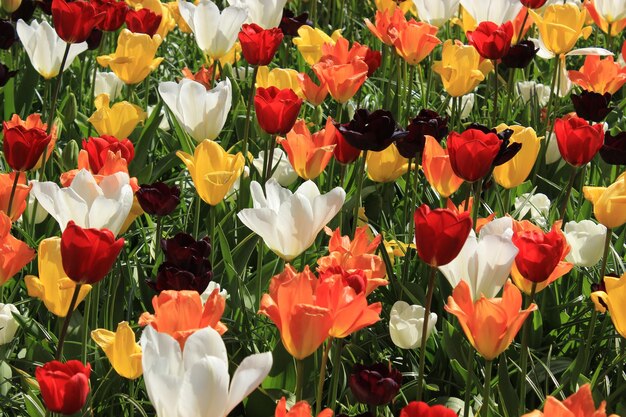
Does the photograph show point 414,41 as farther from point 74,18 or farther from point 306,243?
point 306,243

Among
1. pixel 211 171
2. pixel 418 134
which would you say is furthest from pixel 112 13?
pixel 418 134

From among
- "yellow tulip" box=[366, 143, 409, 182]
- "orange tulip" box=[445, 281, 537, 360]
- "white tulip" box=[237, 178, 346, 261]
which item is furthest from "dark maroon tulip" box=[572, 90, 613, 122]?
"orange tulip" box=[445, 281, 537, 360]

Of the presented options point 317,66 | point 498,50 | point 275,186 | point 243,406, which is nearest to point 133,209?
point 275,186

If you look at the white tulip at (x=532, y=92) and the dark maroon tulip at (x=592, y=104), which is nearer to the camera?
the dark maroon tulip at (x=592, y=104)

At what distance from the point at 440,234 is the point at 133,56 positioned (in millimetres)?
1735

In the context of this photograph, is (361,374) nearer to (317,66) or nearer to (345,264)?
(345,264)

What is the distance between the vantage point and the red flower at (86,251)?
66.1 inches

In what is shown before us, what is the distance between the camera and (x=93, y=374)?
2.17 meters

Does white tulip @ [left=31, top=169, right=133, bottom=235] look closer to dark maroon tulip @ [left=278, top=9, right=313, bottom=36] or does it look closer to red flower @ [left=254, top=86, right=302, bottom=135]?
red flower @ [left=254, top=86, right=302, bottom=135]

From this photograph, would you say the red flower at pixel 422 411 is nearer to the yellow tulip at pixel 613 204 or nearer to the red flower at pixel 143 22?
the yellow tulip at pixel 613 204

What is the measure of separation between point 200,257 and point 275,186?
27cm

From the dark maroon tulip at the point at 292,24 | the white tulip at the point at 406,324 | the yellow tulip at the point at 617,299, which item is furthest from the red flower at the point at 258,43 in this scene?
the yellow tulip at the point at 617,299

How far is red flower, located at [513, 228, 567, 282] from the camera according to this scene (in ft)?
6.08

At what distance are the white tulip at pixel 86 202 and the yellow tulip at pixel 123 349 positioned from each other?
11.1 inches
